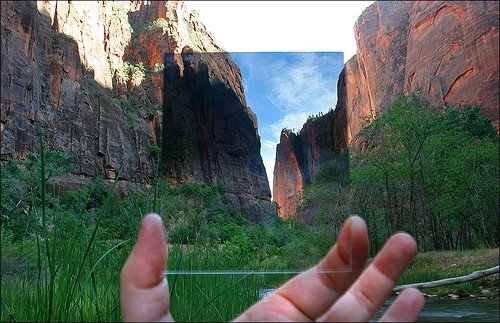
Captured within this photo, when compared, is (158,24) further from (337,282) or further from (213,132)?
(337,282)

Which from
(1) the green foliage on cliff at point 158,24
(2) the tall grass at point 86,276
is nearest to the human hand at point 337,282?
(2) the tall grass at point 86,276

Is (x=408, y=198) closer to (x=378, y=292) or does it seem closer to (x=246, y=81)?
(x=246, y=81)

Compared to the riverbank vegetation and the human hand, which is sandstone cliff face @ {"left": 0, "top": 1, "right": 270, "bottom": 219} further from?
the human hand

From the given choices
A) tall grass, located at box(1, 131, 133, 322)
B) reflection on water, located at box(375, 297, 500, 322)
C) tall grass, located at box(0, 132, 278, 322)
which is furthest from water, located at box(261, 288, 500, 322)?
tall grass, located at box(1, 131, 133, 322)

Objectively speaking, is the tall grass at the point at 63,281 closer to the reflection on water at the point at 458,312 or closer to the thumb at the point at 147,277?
the thumb at the point at 147,277

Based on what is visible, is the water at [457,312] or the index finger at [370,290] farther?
the water at [457,312]

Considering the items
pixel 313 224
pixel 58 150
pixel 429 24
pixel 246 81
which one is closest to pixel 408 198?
pixel 313 224
